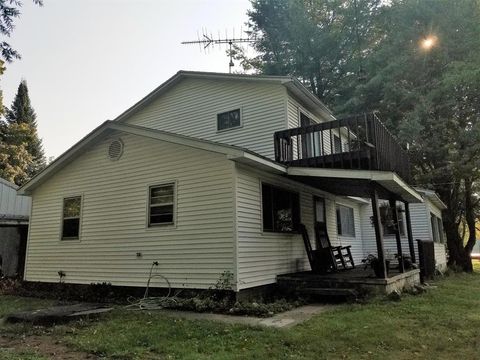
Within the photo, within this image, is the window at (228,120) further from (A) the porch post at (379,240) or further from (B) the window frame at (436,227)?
(B) the window frame at (436,227)

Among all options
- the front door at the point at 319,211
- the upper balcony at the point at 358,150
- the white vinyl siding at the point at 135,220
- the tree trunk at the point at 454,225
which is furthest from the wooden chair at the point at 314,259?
the tree trunk at the point at 454,225

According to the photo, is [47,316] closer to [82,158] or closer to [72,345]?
[72,345]

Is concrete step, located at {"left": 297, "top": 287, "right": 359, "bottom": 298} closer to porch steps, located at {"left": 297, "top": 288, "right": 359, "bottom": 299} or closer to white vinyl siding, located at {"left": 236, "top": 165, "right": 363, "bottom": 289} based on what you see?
porch steps, located at {"left": 297, "top": 288, "right": 359, "bottom": 299}

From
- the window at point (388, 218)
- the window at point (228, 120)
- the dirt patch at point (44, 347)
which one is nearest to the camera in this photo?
the dirt patch at point (44, 347)

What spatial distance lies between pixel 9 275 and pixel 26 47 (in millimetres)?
10763

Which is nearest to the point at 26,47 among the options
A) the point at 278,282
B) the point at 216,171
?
the point at 216,171

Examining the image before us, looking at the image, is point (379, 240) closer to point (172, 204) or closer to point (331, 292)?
point (331, 292)

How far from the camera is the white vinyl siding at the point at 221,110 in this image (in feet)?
39.6

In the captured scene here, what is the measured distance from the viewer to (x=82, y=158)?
11.1m

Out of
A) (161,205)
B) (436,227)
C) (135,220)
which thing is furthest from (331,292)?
(436,227)

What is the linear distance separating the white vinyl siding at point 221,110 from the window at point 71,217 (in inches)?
177

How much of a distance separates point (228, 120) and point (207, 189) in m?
4.89

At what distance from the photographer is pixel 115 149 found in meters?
10.4

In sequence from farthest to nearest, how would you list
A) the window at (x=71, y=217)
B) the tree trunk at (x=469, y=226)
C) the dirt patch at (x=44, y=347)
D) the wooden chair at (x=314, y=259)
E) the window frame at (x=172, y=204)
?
the tree trunk at (x=469, y=226)
the window at (x=71, y=217)
the wooden chair at (x=314, y=259)
the window frame at (x=172, y=204)
the dirt patch at (x=44, y=347)
